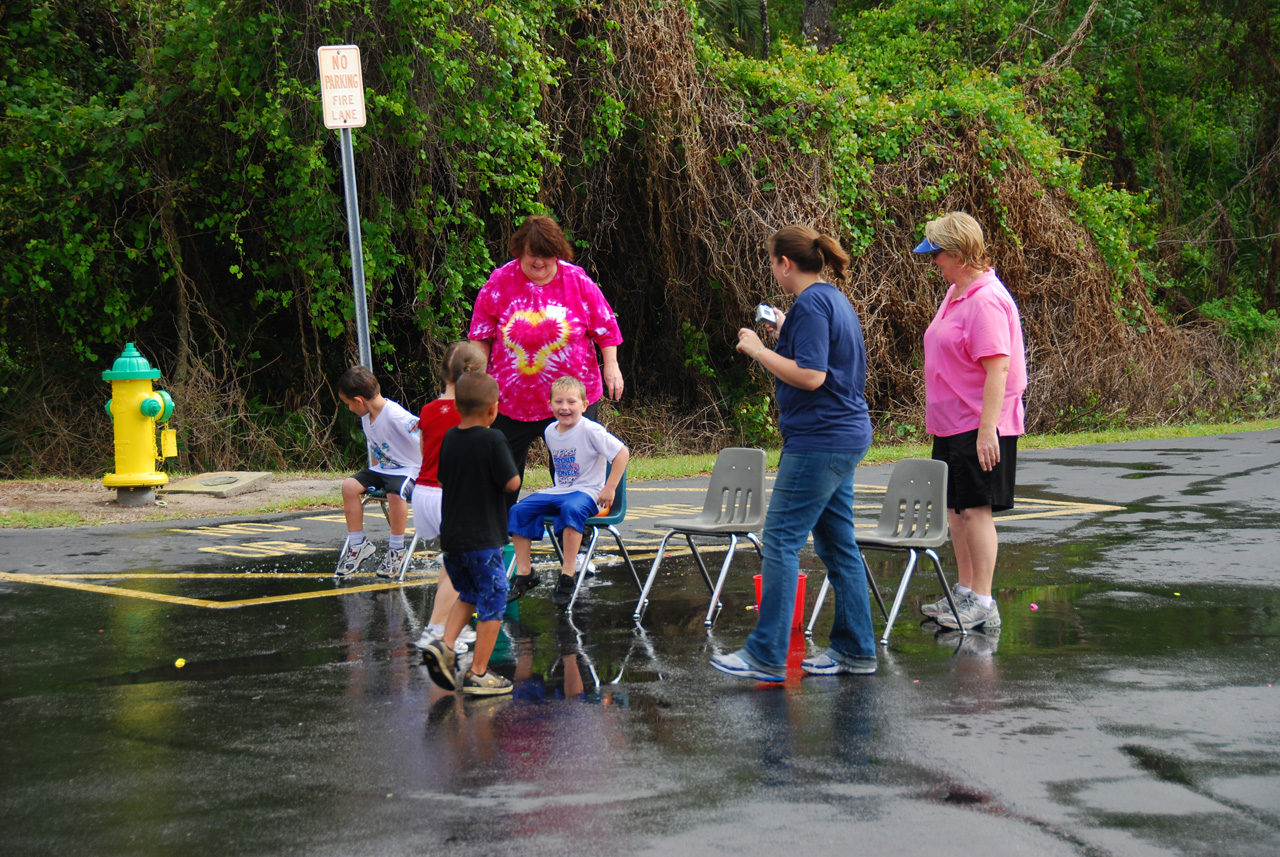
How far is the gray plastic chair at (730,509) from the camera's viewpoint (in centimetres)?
669

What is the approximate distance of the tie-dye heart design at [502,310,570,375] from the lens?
7.60 meters

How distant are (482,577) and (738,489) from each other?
1885mm

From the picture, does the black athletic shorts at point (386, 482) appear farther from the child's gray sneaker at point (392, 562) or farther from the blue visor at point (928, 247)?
the blue visor at point (928, 247)

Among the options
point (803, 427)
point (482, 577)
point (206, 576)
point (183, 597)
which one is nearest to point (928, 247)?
point (803, 427)

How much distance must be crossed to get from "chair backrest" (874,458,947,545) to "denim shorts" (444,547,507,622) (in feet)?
6.84

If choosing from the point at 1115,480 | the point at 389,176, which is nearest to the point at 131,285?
the point at 389,176

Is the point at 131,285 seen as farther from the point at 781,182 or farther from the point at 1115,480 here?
the point at 1115,480

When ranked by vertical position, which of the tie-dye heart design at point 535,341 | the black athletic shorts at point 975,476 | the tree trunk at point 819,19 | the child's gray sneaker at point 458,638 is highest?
the tree trunk at point 819,19

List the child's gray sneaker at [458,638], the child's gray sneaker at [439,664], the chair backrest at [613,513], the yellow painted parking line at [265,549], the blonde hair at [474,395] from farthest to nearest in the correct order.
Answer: the yellow painted parking line at [265,549] → the chair backrest at [613,513] → the child's gray sneaker at [458,638] → the blonde hair at [474,395] → the child's gray sneaker at [439,664]

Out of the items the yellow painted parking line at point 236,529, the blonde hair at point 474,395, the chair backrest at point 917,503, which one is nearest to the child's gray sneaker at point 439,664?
the blonde hair at point 474,395

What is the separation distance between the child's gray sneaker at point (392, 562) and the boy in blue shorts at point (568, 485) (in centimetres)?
127

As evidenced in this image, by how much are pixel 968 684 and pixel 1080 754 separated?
1002 millimetres

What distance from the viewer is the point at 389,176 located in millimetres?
14516

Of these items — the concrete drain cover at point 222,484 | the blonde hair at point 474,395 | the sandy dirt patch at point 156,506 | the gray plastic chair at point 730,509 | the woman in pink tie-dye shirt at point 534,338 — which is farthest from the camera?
the concrete drain cover at point 222,484
